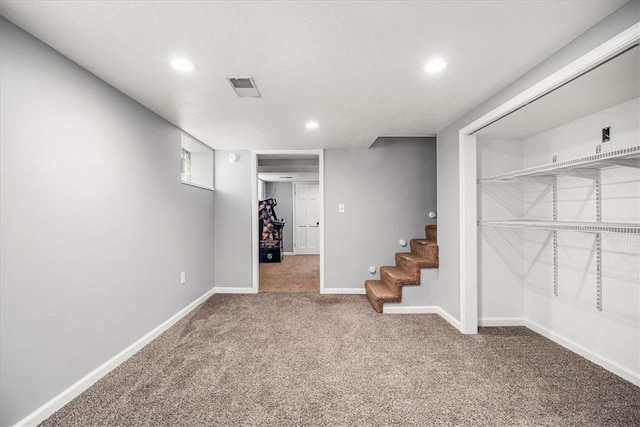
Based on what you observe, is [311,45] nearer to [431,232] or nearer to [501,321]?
[431,232]

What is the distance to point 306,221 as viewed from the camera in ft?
24.6

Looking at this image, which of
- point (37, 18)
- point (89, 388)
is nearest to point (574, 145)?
point (37, 18)

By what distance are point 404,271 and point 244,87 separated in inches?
111

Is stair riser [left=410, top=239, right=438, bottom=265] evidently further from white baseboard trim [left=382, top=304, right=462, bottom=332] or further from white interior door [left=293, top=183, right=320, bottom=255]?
white interior door [left=293, top=183, right=320, bottom=255]

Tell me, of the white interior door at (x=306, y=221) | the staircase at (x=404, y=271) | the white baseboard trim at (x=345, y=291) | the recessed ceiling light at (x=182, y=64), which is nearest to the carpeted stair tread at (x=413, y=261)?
the staircase at (x=404, y=271)

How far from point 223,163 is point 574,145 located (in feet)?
13.1

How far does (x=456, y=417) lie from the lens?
A: 1505mm

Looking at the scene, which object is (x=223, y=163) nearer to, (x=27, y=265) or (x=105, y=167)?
(x=105, y=167)

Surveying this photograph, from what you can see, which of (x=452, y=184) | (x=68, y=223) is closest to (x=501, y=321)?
(x=452, y=184)

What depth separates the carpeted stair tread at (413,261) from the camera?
314 cm

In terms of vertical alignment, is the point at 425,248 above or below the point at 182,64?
below

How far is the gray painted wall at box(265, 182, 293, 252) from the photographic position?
7508 millimetres

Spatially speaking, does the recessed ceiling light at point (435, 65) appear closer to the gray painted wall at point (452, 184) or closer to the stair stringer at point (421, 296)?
the gray painted wall at point (452, 184)

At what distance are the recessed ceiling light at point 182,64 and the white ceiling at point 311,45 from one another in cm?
4
